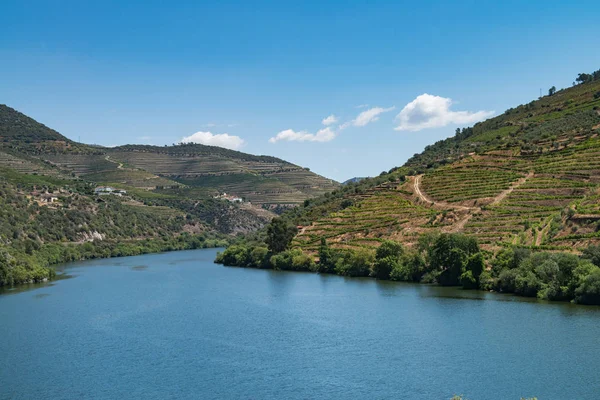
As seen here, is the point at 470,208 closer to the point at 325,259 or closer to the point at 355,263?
the point at 355,263

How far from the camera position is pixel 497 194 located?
293ft

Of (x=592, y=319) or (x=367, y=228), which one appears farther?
(x=367, y=228)

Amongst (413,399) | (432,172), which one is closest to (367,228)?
(432,172)

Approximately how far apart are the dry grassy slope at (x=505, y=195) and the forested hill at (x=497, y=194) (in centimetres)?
15

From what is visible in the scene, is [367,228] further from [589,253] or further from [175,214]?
[175,214]

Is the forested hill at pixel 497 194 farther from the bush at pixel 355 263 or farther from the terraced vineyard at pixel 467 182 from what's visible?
the bush at pixel 355 263

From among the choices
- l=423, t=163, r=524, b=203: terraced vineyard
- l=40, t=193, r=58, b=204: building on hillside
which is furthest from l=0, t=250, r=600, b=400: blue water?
l=40, t=193, r=58, b=204: building on hillside

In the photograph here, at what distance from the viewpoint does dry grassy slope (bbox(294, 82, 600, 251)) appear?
74.6 m

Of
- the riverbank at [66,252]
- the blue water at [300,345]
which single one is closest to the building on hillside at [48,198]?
the riverbank at [66,252]

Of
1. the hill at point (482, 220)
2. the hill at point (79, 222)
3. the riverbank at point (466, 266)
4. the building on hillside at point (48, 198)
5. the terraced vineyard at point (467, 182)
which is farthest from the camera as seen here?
the building on hillside at point (48, 198)

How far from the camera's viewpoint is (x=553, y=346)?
43.4m

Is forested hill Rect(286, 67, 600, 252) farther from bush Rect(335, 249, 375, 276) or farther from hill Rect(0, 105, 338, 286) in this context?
hill Rect(0, 105, 338, 286)

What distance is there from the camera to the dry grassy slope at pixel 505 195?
245ft

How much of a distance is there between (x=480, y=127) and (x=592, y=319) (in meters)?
106
